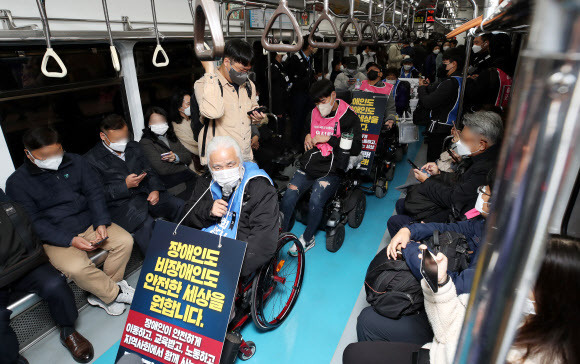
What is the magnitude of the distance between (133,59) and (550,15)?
14.7ft

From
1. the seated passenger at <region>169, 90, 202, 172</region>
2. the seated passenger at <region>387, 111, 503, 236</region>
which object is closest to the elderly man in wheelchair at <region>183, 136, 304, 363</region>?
the seated passenger at <region>387, 111, 503, 236</region>

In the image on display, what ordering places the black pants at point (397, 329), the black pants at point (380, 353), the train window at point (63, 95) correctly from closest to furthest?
the black pants at point (380, 353) < the black pants at point (397, 329) < the train window at point (63, 95)

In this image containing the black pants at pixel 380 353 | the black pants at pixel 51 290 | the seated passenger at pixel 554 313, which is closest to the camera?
the seated passenger at pixel 554 313

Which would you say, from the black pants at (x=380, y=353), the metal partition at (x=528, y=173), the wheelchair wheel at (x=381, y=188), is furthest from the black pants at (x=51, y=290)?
the wheelchair wheel at (x=381, y=188)

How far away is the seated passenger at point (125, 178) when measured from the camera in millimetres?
3416

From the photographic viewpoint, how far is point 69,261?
2.94 m

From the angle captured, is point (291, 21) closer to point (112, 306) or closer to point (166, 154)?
point (166, 154)

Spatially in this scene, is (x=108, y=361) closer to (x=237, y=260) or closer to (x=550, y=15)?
(x=237, y=260)

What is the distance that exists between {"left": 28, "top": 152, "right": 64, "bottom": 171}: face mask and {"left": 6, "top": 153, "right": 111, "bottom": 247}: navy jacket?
0.04 m

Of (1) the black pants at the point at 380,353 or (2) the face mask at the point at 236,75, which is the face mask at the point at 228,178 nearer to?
(2) the face mask at the point at 236,75

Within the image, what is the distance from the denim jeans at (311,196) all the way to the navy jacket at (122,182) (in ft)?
5.18

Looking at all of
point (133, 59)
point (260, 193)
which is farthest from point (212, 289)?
point (133, 59)

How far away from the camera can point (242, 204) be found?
2656 millimetres

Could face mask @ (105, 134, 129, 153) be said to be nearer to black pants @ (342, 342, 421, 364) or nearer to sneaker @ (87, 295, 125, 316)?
sneaker @ (87, 295, 125, 316)
